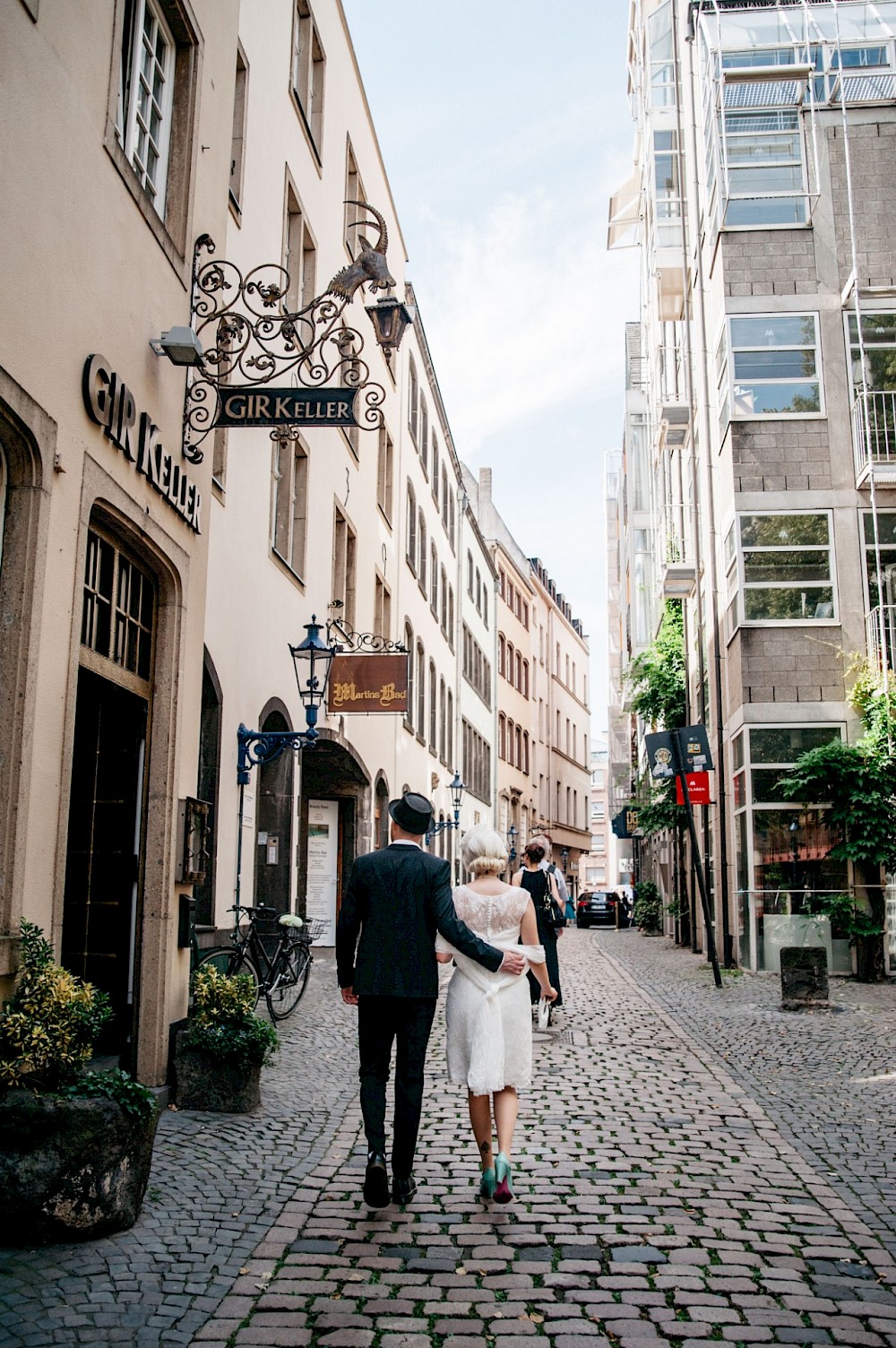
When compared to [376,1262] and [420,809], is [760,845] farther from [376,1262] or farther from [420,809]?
[376,1262]

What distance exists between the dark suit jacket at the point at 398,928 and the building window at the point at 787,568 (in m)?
14.0

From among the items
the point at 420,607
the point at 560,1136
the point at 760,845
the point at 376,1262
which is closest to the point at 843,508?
the point at 760,845

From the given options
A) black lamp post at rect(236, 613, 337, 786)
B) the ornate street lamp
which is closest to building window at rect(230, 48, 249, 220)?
black lamp post at rect(236, 613, 337, 786)

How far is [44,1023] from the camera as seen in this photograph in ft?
17.4

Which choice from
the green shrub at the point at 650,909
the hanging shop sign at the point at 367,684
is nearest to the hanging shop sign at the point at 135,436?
the hanging shop sign at the point at 367,684

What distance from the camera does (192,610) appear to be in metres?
8.68

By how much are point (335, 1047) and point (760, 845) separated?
32.6 ft

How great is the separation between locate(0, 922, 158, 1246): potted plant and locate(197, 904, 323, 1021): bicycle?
5.18 m

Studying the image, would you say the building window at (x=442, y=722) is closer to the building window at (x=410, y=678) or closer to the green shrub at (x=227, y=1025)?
the building window at (x=410, y=678)

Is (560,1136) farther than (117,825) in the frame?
No

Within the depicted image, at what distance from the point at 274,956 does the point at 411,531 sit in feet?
55.6

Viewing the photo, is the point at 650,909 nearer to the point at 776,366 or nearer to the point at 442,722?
the point at 442,722

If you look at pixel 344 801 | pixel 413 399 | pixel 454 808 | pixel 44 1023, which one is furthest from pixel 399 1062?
pixel 454 808

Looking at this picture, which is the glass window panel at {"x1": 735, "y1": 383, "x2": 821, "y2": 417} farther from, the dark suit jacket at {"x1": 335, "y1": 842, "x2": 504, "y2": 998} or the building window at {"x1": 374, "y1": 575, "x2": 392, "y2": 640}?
the dark suit jacket at {"x1": 335, "y1": 842, "x2": 504, "y2": 998}
